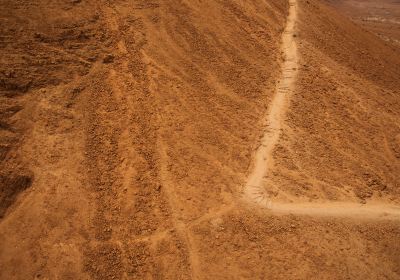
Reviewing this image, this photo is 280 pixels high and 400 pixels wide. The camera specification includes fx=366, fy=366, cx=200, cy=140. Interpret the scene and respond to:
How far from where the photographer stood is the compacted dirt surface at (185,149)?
273 inches

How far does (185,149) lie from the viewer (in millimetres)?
8375

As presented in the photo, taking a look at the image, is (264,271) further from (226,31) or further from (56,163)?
(226,31)

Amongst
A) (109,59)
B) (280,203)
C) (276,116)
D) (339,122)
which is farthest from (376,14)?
(280,203)

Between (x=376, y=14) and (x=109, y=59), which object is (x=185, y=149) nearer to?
(x=109, y=59)

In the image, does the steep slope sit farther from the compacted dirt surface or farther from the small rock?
the small rock

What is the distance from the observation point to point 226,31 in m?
10.9

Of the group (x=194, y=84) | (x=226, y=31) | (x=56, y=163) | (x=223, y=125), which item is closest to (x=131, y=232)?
(x=56, y=163)

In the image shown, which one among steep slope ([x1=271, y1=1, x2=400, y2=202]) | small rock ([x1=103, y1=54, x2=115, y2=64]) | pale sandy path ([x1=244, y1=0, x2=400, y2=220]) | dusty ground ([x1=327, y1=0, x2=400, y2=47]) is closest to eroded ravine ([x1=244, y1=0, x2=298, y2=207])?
pale sandy path ([x1=244, y1=0, x2=400, y2=220])

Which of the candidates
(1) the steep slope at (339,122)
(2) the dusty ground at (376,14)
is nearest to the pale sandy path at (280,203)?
(1) the steep slope at (339,122)

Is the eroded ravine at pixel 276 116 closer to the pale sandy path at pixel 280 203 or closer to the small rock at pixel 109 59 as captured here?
the pale sandy path at pixel 280 203

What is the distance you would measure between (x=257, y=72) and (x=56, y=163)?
5877 mm

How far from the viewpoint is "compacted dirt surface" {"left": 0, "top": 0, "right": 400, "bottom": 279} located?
22.8 feet

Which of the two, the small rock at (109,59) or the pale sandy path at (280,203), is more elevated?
the small rock at (109,59)

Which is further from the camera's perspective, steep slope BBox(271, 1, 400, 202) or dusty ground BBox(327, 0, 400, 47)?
dusty ground BBox(327, 0, 400, 47)
